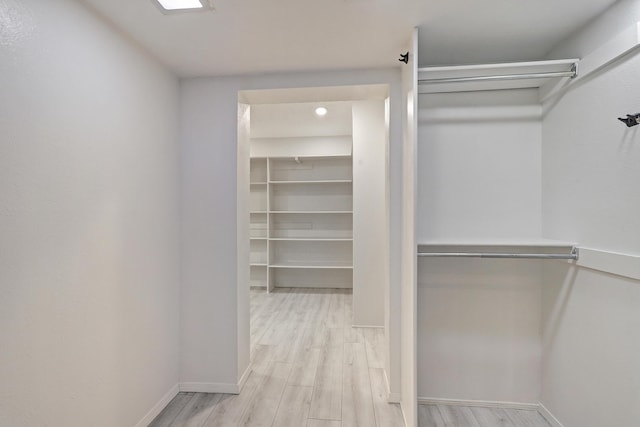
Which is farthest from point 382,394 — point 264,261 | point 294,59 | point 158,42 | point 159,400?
point 264,261

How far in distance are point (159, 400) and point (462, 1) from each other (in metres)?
2.90

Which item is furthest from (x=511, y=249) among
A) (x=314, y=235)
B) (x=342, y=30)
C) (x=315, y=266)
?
(x=314, y=235)

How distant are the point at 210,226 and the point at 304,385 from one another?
1402mm

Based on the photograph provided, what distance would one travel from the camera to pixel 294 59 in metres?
2.05

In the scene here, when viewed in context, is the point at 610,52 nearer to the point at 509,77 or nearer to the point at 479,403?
the point at 509,77

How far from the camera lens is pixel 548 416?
78.1 inches

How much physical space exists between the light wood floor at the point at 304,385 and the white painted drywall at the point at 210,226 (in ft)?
0.74

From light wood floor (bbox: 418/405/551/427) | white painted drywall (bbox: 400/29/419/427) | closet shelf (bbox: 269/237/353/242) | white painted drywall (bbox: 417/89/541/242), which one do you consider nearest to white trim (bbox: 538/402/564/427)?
light wood floor (bbox: 418/405/551/427)

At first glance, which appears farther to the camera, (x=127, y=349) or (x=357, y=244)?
(x=357, y=244)

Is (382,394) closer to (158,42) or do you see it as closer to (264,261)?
(158,42)

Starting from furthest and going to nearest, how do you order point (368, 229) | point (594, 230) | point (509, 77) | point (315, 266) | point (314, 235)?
point (314, 235) → point (315, 266) → point (368, 229) → point (509, 77) → point (594, 230)

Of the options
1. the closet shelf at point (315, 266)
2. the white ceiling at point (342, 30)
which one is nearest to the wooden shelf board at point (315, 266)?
the closet shelf at point (315, 266)

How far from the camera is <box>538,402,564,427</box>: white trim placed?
1902mm

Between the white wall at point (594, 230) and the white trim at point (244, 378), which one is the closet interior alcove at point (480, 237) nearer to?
the white wall at point (594, 230)
